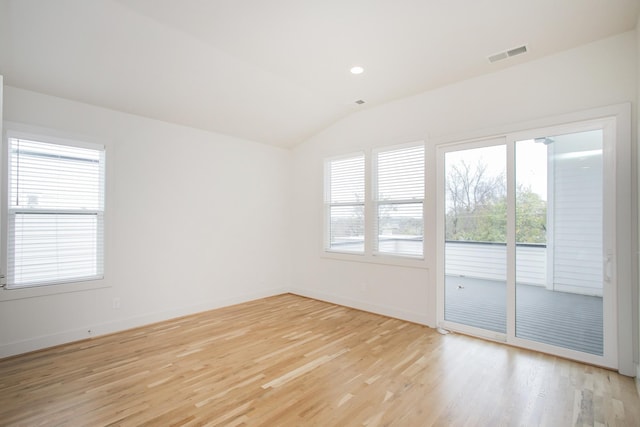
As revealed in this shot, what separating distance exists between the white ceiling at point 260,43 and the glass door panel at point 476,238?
1.10 metres

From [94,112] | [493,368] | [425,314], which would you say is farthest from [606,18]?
[94,112]

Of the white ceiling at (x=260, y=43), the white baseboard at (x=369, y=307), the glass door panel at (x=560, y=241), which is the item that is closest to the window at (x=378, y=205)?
the white baseboard at (x=369, y=307)

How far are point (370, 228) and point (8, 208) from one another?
4265mm

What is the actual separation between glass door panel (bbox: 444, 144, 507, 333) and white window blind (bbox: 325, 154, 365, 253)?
4.55 feet

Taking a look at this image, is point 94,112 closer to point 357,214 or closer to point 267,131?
point 267,131

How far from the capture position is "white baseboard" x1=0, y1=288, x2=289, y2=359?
3.21m

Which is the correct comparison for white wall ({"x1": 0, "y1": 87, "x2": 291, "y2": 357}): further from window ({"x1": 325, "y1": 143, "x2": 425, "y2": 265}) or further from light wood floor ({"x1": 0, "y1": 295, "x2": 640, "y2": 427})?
window ({"x1": 325, "y1": 143, "x2": 425, "y2": 265})

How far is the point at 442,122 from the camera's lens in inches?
160

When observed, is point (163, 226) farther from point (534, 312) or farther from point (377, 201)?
point (534, 312)

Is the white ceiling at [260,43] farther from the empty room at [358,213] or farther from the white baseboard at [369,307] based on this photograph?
the white baseboard at [369,307]

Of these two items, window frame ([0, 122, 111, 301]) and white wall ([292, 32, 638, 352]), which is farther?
window frame ([0, 122, 111, 301])

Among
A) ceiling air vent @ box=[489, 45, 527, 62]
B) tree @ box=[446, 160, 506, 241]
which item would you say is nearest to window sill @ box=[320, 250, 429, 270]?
tree @ box=[446, 160, 506, 241]

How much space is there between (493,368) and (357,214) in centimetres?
279

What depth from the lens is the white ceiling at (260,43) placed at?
2.59m
